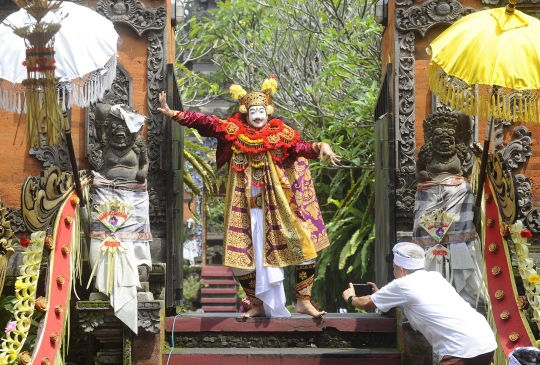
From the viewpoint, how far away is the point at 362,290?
767 cm

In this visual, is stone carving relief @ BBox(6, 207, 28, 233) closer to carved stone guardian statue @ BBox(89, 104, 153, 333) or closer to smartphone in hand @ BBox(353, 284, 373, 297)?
carved stone guardian statue @ BBox(89, 104, 153, 333)

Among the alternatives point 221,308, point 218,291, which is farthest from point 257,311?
point 218,291

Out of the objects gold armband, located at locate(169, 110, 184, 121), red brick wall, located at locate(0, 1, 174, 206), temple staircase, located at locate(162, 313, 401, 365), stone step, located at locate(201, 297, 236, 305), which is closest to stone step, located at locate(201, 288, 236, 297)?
stone step, located at locate(201, 297, 236, 305)

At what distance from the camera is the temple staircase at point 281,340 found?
8.65 meters

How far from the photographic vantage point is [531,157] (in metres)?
9.67

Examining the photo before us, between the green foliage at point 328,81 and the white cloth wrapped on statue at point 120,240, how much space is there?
175 inches

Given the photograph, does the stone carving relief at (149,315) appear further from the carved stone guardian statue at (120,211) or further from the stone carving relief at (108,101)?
the stone carving relief at (108,101)

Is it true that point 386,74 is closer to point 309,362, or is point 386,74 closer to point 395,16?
point 395,16

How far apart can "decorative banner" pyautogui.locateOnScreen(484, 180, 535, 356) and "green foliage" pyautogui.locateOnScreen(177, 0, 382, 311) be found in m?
4.47

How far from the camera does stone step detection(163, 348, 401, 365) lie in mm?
8617

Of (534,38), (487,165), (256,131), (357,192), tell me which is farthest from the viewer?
(357,192)

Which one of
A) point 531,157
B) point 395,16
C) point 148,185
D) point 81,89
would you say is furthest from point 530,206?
point 81,89

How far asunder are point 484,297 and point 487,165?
3.38 ft

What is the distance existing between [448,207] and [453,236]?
240 millimetres
